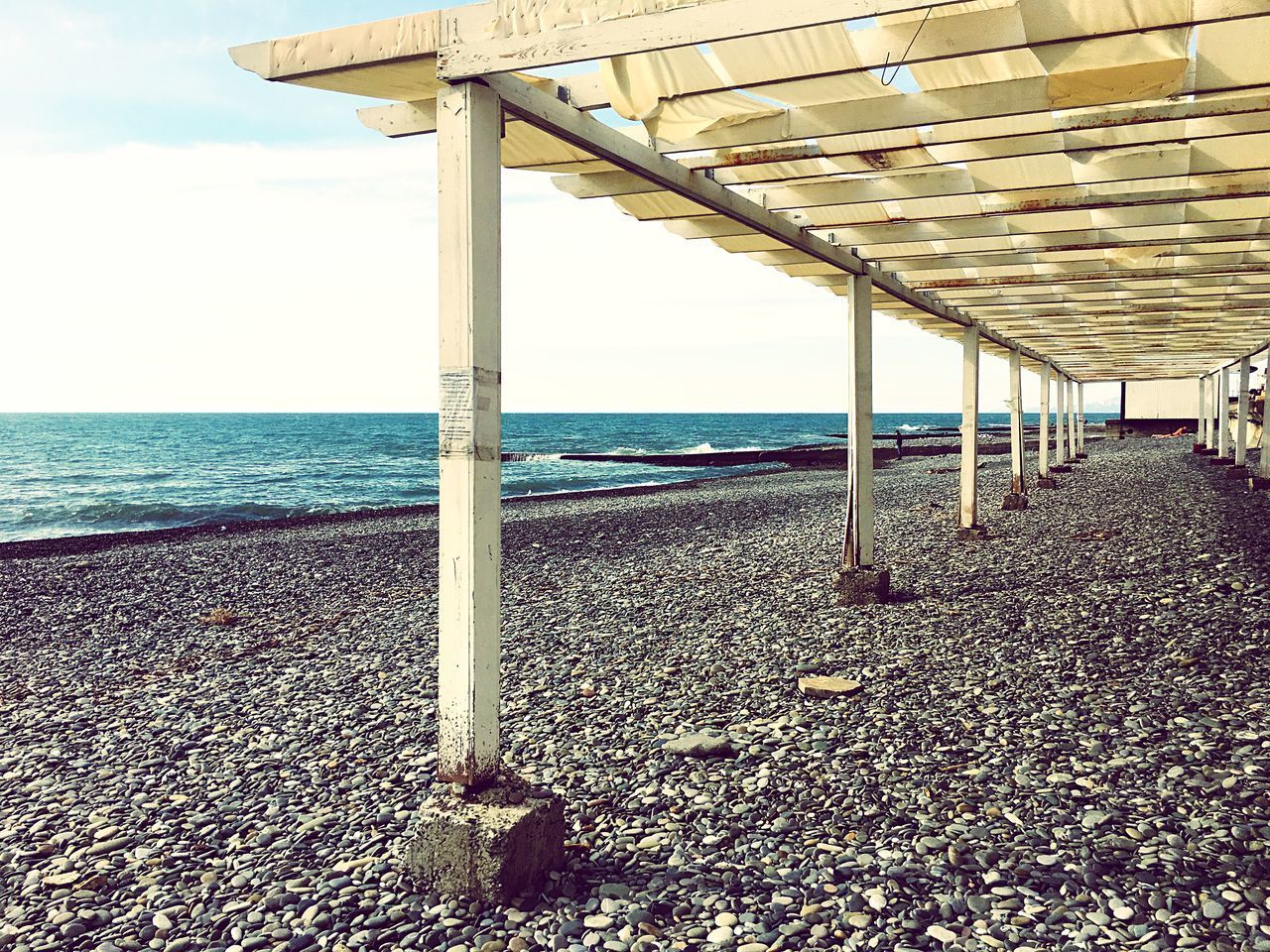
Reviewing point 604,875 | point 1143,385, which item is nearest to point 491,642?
point 604,875

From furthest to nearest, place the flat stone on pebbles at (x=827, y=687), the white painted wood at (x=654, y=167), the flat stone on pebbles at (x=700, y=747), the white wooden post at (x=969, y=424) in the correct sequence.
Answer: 1. the white wooden post at (x=969, y=424)
2. the flat stone on pebbles at (x=827, y=687)
3. the flat stone on pebbles at (x=700, y=747)
4. the white painted wood at (x=654, y=167)

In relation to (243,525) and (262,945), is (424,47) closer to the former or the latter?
(262,945)

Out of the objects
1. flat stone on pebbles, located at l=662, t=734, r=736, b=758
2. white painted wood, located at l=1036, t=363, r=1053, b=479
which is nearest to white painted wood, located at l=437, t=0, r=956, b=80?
flat stone on pebbles, located at l=662, t=734, r=736, b=758

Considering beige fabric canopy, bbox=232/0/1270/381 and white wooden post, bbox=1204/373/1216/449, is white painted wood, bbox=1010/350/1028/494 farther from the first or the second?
white wooden post, bbox=1204/373/1216/449

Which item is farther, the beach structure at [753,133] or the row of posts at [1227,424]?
the row of posts at [1227,424]

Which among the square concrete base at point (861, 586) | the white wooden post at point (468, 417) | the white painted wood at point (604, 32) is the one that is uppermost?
the white painted wood at point (604, 32)

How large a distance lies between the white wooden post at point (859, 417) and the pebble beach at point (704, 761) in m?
0.69

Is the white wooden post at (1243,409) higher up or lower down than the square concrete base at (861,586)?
higher up

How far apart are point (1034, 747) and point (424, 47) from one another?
450 cm

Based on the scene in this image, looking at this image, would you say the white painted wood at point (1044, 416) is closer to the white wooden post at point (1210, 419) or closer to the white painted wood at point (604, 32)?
the white wooden post at point (1210, 419)

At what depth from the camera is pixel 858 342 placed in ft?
26.7

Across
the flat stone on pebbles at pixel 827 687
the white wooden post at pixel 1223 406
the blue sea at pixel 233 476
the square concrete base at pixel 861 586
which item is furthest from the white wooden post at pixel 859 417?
the blue sea at pixel 233 476

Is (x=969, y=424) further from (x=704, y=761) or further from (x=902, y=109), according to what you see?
(x=704, y=761)

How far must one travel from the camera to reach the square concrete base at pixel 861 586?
8297 millimetres
